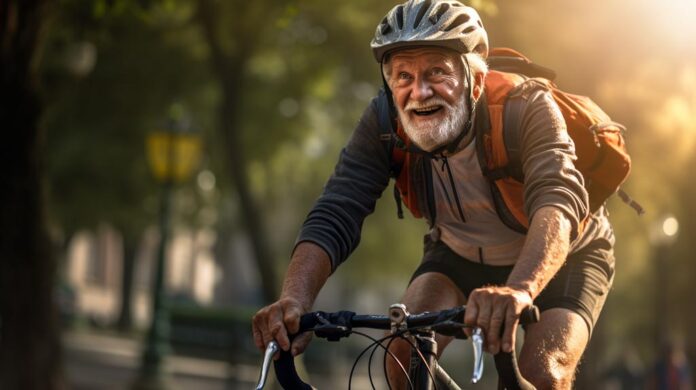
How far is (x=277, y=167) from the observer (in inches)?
1083

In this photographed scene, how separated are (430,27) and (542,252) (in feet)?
2.41

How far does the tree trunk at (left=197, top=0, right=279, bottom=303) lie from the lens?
19.6 m

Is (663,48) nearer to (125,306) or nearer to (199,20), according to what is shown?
(199,20)

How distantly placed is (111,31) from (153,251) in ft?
127

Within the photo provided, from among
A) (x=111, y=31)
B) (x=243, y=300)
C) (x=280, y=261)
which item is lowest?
(x=243, y=300)

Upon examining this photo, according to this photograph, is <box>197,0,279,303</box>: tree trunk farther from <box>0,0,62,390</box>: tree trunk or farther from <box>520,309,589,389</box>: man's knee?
<box>520,309,589,389</box>: man's knee

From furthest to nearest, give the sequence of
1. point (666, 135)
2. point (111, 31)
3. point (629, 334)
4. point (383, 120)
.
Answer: point (629, 334)
point (111, 31)
point (666, 135)
point (383, 120)

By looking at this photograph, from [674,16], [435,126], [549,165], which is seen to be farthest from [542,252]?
[674,16]

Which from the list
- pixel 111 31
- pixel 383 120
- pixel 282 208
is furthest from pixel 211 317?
pixel 383 120

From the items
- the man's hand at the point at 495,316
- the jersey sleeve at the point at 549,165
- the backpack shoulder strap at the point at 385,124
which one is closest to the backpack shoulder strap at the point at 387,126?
the backpack shoulder strap at the point at 385,124

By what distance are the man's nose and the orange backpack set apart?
0.83 ft

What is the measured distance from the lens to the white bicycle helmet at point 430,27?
411 cm

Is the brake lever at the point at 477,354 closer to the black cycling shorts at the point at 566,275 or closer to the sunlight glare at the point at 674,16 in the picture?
the black cycling shorts at the point at 566,275

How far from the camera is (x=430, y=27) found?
4.11 metres
